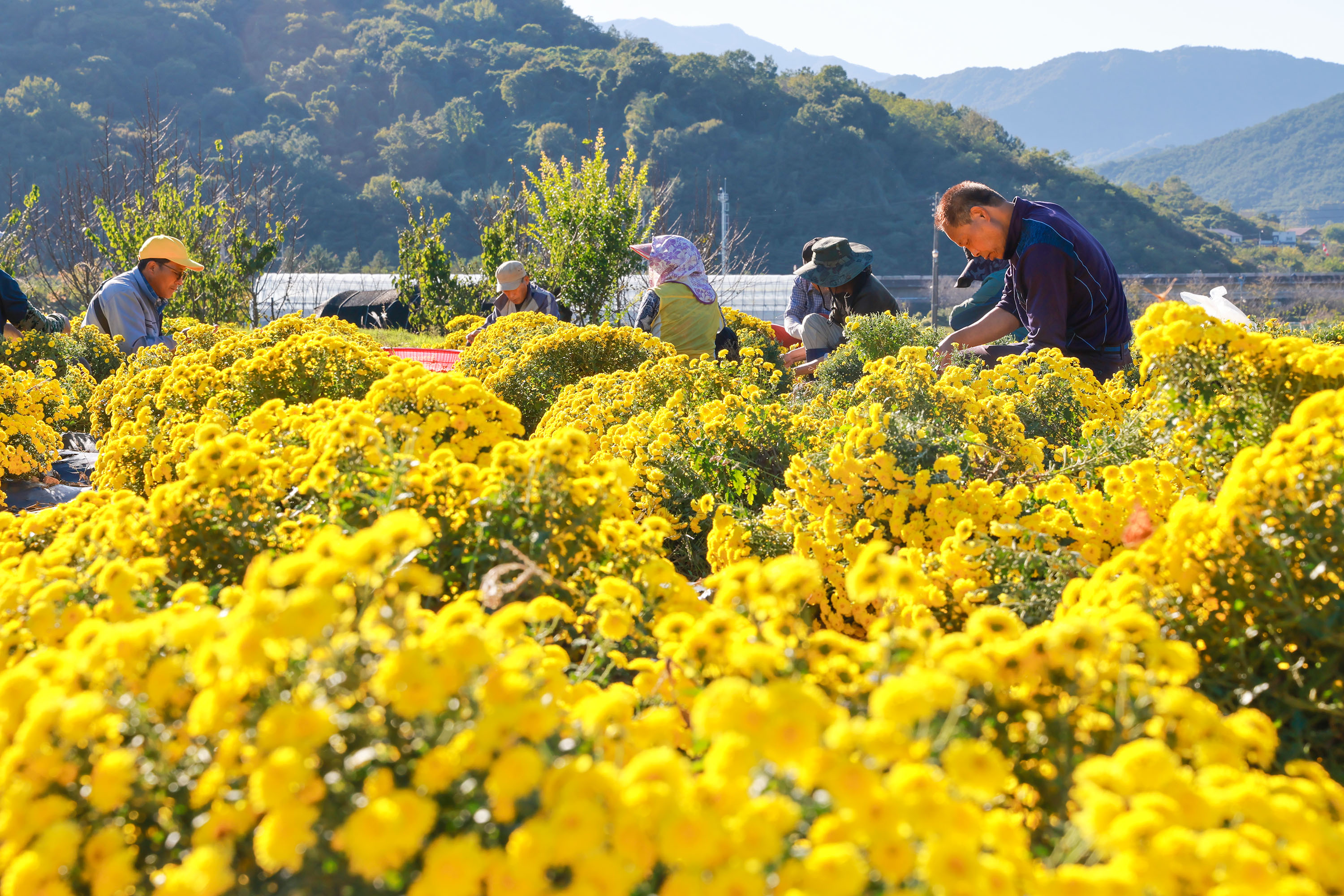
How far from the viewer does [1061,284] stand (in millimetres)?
4215

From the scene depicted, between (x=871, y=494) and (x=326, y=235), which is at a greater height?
(x=871, y=494)

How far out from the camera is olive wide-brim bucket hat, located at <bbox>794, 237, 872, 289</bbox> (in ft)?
22.5

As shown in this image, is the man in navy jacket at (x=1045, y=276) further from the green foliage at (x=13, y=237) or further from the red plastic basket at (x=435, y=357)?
the green foliage at (x=13, y=237)

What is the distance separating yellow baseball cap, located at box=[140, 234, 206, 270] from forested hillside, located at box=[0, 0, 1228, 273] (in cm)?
4155

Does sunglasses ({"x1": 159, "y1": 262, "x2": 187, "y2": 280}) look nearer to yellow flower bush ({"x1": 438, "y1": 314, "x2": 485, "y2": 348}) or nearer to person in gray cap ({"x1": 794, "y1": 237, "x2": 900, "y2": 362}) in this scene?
yellow flower bush ({"x1": 438, "y1": 314, "x2": 485, "y2": 348})

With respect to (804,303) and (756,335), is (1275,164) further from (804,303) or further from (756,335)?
(756,335)

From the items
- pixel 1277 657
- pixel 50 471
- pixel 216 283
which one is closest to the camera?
pixel 1277 657

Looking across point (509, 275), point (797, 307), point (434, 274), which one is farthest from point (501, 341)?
point (434, 274)

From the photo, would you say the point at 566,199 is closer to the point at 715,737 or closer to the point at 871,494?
the point at 871,494

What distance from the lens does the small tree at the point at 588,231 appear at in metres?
9.28

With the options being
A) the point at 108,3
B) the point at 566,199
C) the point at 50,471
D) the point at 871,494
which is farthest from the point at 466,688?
the point at 108,3

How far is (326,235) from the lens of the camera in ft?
158

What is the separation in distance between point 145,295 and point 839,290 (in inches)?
200

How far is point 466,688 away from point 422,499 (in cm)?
98
